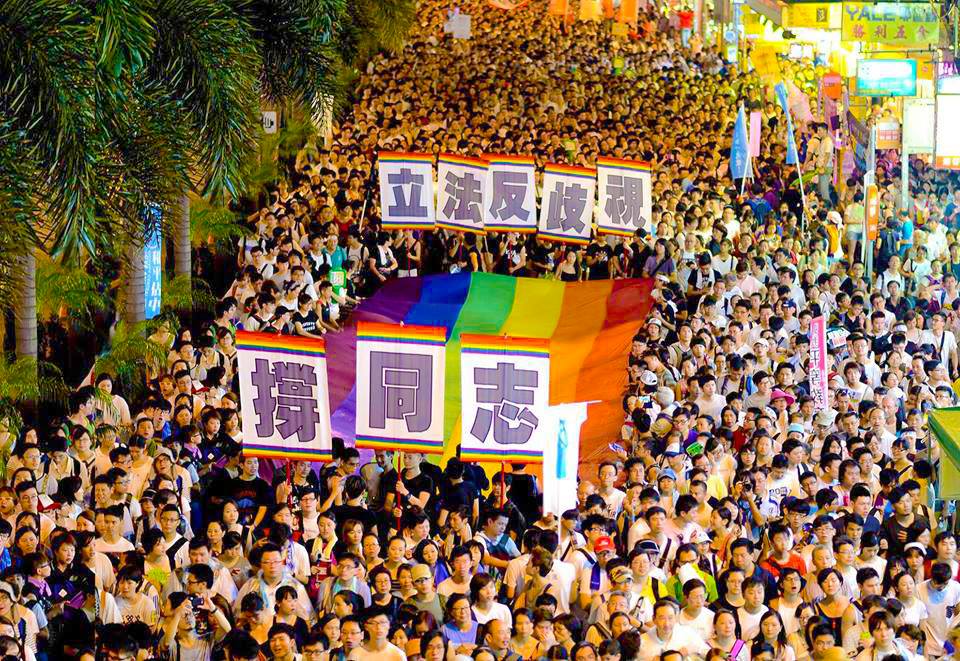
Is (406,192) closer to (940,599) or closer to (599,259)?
(599,259)

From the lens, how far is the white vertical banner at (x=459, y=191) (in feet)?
68.3

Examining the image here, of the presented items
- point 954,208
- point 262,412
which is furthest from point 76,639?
point 954,208

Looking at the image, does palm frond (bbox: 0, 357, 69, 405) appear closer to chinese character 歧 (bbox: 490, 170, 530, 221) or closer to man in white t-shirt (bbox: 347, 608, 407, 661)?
chinese character 歧 (bbox: 490, 170, 530, 221)

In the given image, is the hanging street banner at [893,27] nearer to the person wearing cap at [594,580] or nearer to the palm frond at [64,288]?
the palm frond at [64,288]

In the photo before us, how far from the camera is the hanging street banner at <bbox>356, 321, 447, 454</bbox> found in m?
13.0

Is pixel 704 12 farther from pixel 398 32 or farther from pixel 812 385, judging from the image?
pixel 812 385

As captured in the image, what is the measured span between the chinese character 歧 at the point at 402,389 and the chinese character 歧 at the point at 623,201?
26.1ft

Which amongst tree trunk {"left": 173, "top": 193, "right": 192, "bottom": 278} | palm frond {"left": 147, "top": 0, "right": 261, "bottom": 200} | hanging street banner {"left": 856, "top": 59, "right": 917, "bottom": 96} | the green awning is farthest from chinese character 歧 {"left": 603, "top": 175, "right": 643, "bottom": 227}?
hanging street banner {"left": 856, "top": 59, "right": 917, "bottom": 96}

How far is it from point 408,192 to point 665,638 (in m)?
10.6

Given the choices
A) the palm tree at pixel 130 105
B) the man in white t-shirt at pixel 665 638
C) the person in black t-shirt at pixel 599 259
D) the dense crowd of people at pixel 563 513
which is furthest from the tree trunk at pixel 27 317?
the man in white t-shirt at pixel 665 638

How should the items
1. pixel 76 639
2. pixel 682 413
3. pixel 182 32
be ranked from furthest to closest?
pixel 182 32 < pixel 682 413 < pixel 76 639

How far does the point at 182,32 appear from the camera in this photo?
1659 centimetres

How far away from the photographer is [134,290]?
1967 cm

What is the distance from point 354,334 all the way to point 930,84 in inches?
1165
